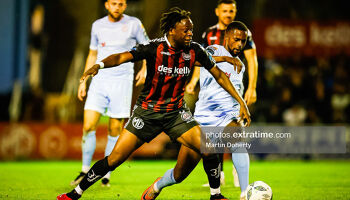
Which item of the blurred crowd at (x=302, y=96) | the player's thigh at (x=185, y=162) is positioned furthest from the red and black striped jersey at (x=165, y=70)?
the blurred crowd at (x=302, y=96)

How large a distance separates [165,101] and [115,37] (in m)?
2.40

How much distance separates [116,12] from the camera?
305 inches

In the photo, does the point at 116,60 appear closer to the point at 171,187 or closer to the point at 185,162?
the point at 185,162

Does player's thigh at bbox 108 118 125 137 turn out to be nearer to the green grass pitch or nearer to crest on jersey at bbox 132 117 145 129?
the green grass pitch

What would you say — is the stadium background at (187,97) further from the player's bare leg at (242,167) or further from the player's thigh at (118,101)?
the player's bare leg at (242,167)

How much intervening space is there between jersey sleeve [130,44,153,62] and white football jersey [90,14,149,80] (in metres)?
2.26

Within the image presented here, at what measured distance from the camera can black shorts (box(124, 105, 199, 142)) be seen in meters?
5.62

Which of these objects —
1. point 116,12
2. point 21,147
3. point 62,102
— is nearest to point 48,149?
point 21,147


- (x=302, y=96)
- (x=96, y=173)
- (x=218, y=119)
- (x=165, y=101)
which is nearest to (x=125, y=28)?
(x=218, y=119)

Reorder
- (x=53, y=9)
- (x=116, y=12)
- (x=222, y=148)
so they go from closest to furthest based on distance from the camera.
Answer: (x=222, y=148)
(x=116, y=12)
(x=53, y=9)

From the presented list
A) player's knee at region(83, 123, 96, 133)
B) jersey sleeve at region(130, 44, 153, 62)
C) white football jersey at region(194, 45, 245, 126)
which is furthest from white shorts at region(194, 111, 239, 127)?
player's knee at region(83, 123, 96, 133)

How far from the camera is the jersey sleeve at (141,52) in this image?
553cm

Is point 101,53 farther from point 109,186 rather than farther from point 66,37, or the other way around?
point 66,37

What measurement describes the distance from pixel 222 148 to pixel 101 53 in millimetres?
2436
